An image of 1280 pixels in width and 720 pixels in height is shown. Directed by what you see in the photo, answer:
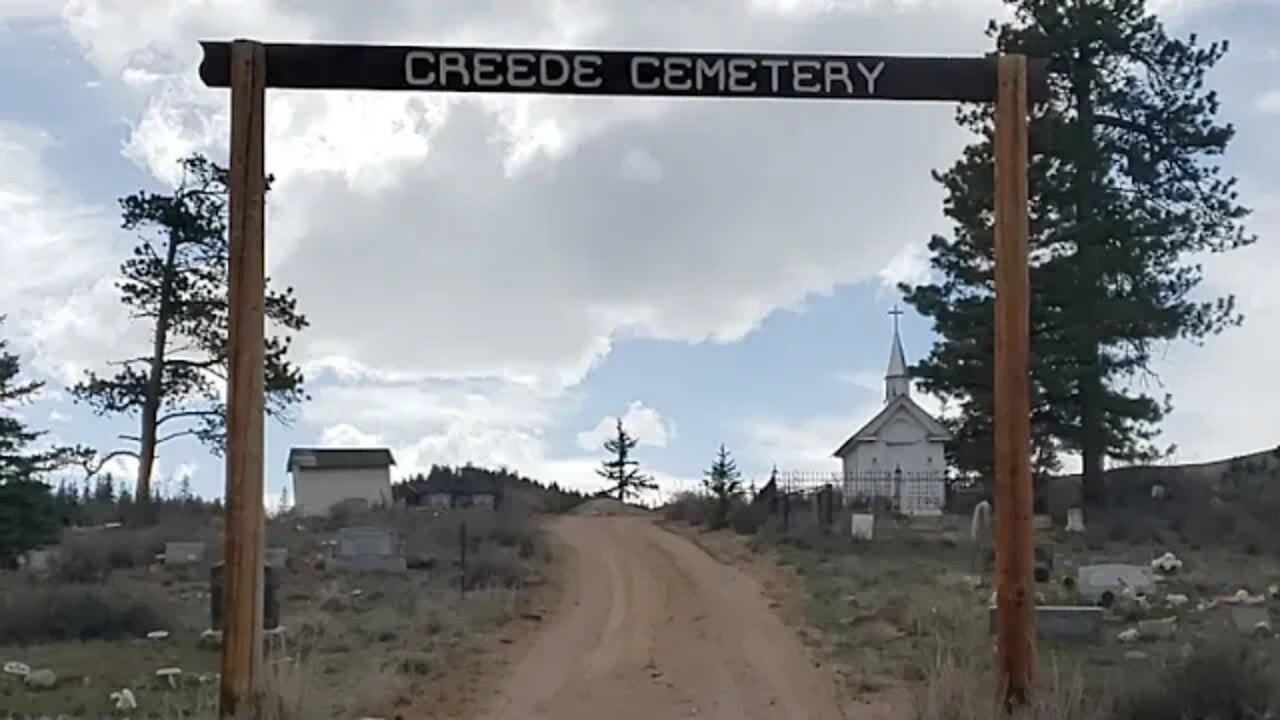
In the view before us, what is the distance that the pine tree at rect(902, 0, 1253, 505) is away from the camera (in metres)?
34.9

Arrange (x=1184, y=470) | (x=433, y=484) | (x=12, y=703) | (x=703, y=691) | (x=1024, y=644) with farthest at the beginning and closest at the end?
(x=433, y=484) → (x=1184, y=470) → (x=703, y=691) → (x=12, y=703) → (x=1024, y=644)

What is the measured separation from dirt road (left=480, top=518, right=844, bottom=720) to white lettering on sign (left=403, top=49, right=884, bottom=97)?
5132 mm

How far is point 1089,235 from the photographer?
3494 centimetres

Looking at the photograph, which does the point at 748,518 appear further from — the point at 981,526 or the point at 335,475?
the point at 335,475

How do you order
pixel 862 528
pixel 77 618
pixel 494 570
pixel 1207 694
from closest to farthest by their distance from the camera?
pixel 1207 694
pixel 77 618
pixel 494 570
pixel 862 528

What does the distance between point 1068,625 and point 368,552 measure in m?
13.5

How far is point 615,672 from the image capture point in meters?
16.1

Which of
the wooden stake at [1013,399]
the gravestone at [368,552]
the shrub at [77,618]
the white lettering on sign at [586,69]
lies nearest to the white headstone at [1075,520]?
the gravestone at [368,552]

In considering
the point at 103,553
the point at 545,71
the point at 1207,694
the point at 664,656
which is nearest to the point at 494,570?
the point at 103,553

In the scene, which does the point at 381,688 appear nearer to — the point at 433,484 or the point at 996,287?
the point at 996,287

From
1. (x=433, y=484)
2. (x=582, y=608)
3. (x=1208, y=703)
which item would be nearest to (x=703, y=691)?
(x=1208, y=703)

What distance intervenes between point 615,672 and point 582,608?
6.58 m

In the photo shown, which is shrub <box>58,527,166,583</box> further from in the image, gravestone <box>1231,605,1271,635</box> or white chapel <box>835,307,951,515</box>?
white chapel <box>835,307,951,515</box>

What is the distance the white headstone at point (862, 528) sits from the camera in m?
32.3
